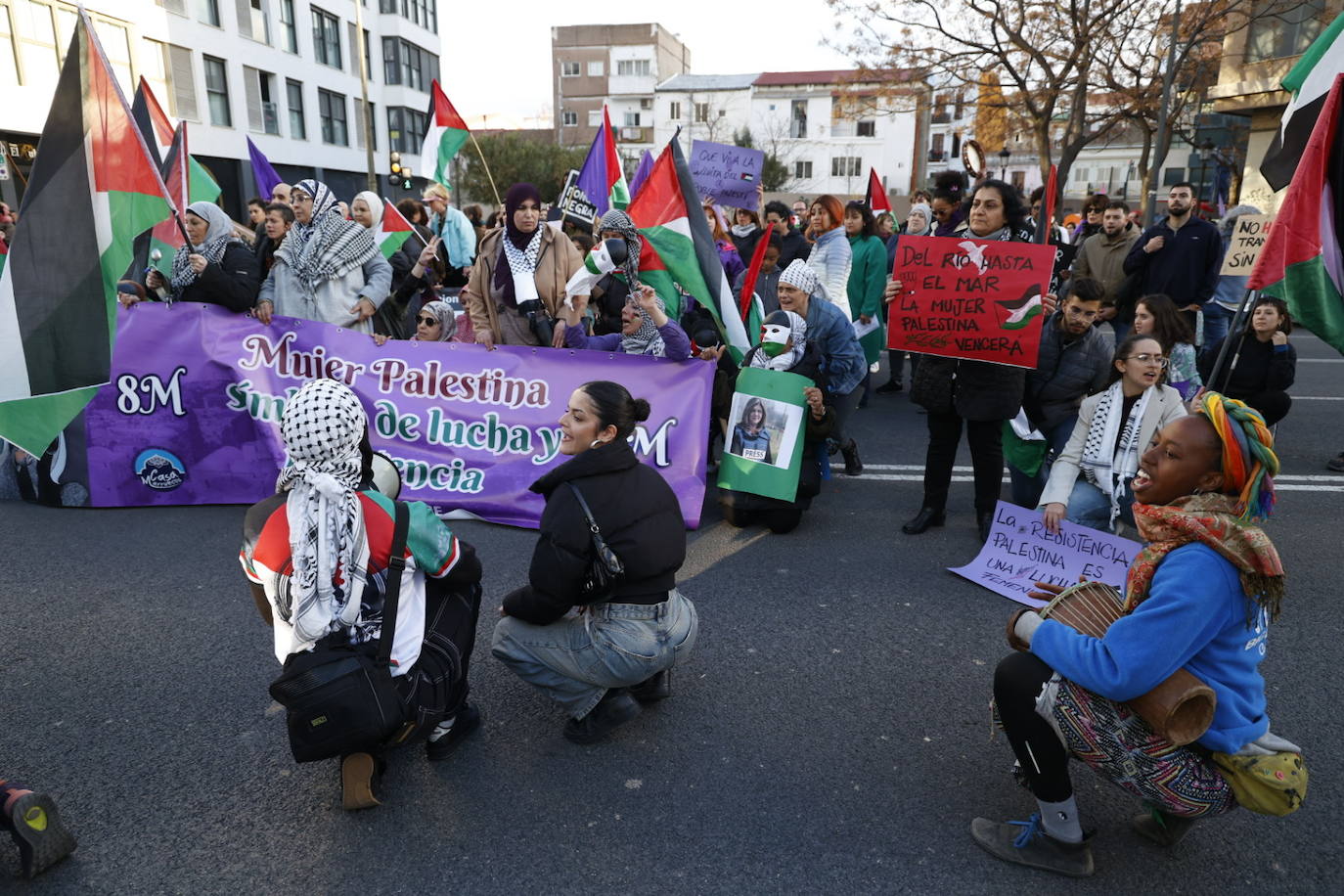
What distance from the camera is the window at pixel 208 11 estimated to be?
26031 mm

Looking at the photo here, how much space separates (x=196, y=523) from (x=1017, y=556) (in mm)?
4855

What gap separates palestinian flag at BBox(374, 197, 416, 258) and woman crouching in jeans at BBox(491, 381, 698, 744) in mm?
5485

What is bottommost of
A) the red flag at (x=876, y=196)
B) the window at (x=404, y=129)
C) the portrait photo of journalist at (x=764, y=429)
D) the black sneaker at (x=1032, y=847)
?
the black sneaker at (x=1032, y=847)

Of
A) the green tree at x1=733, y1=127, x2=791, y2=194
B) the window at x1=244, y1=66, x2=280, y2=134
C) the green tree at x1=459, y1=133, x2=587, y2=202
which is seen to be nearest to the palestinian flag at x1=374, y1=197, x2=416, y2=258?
the window at x1=244, y1=66, x2=280, y2=134

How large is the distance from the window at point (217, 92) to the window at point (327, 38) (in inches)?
209

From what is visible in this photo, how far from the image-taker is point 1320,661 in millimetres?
3758

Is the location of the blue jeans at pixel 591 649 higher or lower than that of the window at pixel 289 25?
lower

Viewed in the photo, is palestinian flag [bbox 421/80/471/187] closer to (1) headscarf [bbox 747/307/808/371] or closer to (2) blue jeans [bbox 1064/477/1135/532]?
(1) headscarf [bbox 747/307/808/371]

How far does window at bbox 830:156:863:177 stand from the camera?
2361 inches

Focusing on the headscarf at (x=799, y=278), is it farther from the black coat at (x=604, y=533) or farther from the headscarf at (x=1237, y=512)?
the headscarf at (x=1237, y=512)

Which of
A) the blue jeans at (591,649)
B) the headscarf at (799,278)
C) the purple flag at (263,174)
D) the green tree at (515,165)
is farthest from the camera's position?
the green tree at (515,165)

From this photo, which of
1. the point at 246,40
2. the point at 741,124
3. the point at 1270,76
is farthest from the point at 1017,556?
the point at 741,124

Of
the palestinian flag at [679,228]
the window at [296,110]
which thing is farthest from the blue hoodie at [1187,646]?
the window at [296,110]

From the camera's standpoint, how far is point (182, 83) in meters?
25.7
